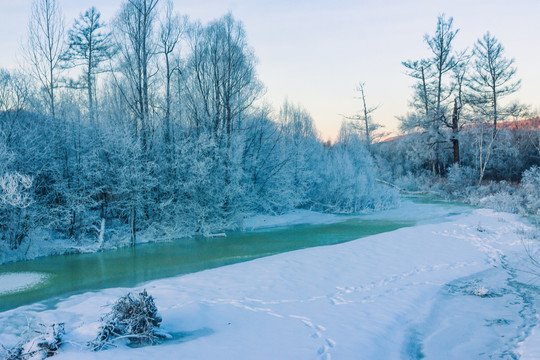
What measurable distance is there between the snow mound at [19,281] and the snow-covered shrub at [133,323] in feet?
16.5

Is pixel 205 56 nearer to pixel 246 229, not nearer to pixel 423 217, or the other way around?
pixel 246 229

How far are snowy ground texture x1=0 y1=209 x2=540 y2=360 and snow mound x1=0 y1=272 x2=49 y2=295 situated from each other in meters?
1.94

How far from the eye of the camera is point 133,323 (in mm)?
4930

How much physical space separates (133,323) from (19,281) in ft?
20.4

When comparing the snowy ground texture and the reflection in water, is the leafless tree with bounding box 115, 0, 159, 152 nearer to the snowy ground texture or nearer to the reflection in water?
the reflection in water

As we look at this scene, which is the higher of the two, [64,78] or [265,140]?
[64,78]

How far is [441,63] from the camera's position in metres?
28.5

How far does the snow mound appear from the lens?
8670 millimetres

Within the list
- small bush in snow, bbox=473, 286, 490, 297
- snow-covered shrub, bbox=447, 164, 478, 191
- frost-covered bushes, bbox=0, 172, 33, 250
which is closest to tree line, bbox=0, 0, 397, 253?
frost-covered bushes, bbox=0, 172, 33, 250

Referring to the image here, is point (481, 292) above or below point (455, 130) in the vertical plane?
below

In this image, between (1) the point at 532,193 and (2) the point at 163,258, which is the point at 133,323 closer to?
(2) the point at 163,258

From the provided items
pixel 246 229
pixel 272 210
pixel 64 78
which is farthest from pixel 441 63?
pixel 64 78

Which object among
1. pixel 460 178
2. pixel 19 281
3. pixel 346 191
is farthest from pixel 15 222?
pixel 460 178

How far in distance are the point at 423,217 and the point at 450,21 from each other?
56.8 feet
